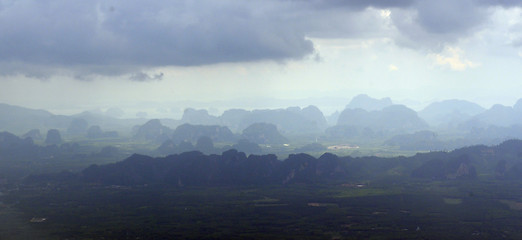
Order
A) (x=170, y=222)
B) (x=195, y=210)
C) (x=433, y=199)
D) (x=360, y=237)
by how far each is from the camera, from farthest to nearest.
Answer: (x=433, y=199)
(x=195, y=210)
(x=170, y=222)
(x=360, y=237)

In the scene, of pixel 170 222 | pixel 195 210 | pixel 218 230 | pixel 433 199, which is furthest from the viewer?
pixel 433 199

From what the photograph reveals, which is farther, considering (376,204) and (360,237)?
(376,204)

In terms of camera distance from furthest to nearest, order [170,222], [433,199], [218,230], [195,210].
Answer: [433,199] < [195,210] < [170,222] < [218,230]

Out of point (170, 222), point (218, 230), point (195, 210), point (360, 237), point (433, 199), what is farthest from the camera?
point (433, 199)

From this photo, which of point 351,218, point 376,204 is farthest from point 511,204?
point 351,218

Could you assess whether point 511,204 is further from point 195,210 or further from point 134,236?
point 134,236

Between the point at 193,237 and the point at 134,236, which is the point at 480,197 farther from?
the point at 134,236

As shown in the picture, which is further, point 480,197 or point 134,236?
point 480,197

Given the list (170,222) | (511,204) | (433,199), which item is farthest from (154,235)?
(511,204)

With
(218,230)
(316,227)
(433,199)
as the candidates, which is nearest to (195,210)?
(218,230)
